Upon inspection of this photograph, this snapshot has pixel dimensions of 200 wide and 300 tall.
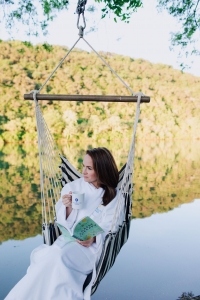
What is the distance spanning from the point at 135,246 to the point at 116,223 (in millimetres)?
2525

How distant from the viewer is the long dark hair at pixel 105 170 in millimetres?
1582

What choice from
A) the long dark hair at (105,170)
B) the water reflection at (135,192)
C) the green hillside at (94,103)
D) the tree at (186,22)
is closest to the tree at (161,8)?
the tree at (186,22)

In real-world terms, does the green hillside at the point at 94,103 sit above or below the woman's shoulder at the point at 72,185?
above

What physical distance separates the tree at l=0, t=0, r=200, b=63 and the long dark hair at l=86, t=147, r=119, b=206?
178 cm

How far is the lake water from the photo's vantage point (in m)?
2.95

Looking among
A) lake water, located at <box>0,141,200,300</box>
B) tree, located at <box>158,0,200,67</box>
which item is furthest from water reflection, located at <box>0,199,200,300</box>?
tree, located at <box>158,0,200,67</box>

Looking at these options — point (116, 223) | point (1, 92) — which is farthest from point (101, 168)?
point (1, 92)

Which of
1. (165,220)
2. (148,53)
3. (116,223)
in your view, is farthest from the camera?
(148,53)

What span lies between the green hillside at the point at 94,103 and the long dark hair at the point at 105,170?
1840 centimetres

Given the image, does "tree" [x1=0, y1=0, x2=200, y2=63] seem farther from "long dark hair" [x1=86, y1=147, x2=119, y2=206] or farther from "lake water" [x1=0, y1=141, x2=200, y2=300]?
"lake water" [x1=0, y1=141, x2=200, y2=300]

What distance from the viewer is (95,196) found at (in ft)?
5.33

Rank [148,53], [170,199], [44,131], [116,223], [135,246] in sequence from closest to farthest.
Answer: [116,223]
[44,131]
[135,246]
[170,199]
[148,53]

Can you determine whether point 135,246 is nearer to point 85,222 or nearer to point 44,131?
point 44,131

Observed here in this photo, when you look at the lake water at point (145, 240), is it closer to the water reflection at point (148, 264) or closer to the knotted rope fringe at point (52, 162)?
the water reflection at point (148, 264)
